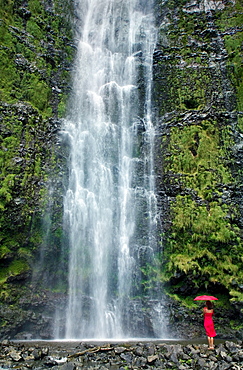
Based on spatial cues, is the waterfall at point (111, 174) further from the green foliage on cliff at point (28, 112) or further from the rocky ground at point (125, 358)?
the rocky ground at point (125, 358)

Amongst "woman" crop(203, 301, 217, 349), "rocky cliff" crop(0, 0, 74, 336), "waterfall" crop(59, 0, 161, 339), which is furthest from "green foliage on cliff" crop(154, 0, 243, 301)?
"rocky cliff" crop(0, 0, 74, 336)

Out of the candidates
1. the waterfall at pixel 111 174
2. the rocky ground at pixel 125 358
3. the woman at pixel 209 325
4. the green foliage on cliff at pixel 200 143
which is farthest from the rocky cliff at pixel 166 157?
the rocky ground at pixel 125 358

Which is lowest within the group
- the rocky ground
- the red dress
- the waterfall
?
the rocky ground

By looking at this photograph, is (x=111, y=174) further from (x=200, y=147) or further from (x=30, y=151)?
(x=200, y=147)

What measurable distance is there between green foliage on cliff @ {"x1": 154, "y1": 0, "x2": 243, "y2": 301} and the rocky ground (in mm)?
4502

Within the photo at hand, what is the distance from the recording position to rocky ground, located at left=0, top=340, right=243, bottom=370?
25.1ft

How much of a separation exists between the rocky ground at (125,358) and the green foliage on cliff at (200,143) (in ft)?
14.8

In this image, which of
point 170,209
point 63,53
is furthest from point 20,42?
point 170,209

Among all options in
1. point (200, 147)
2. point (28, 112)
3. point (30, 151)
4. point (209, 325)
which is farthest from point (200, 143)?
point (209, 325)

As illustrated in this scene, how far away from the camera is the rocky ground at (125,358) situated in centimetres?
766

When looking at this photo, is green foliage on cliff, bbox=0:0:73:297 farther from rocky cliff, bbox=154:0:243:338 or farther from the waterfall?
rocky cliff, bbox=154:0:243:338

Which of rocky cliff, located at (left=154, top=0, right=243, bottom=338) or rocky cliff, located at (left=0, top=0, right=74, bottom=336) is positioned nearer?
rocky cliff, located at (left=0, top=0, right=74, bottom=336)

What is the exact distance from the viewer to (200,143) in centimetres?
1599

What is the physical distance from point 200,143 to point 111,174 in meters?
5.05
